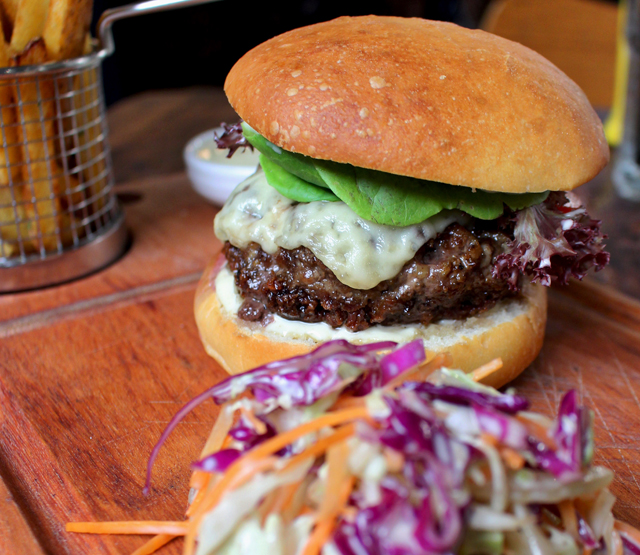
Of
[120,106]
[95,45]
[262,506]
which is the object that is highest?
[95,45]

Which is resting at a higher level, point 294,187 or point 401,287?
point 294,187

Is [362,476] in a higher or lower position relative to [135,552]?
higher

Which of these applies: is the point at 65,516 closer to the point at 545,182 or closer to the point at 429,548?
the point at 429,548

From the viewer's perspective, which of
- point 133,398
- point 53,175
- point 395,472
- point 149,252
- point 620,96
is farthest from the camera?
point 620,96

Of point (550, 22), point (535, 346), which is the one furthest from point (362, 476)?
point (550, 22)

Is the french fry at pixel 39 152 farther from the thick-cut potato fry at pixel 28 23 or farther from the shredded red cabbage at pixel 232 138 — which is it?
the shredded red cabbage at pixel 232 138

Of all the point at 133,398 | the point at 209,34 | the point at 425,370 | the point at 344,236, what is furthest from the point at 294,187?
the point at 209,34

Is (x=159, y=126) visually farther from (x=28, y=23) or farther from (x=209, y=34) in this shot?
(x=209, y=34)
